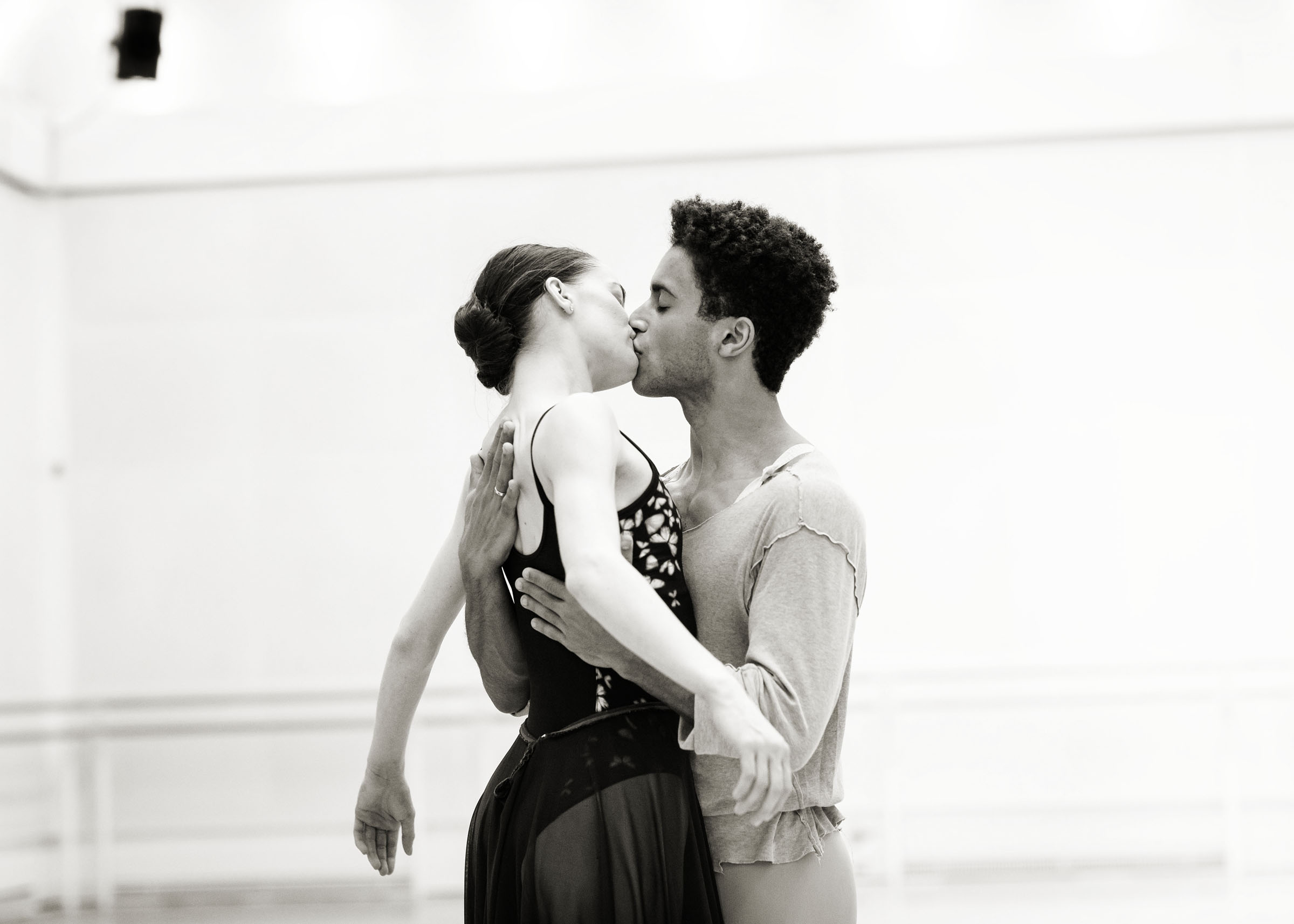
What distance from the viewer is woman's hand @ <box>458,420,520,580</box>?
5.31ft

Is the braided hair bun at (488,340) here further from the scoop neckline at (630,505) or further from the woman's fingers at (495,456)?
the scoop neckline at (630,505)

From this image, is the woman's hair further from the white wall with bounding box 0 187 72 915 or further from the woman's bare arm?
the white wall with bounding box 0 187 72 915

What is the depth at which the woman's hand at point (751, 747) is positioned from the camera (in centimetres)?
128

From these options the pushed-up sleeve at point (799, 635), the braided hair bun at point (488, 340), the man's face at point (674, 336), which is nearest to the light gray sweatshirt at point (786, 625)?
the pushed-up sleeve at point (799, 635)

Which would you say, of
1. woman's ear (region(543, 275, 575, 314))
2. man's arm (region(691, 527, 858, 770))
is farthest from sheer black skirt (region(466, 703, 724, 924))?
woman's ear (region(543, 275, 575, 314))

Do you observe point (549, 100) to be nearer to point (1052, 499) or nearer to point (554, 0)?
point (554, 0)

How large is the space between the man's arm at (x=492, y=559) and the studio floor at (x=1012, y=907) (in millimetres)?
2773

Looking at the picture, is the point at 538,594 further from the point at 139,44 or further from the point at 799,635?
the point at 139,44

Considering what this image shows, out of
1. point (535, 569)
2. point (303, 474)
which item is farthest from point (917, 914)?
point (535, 569)

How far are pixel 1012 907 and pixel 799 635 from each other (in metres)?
3.01

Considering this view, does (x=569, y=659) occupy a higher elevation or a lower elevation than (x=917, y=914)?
higher

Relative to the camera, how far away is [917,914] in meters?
4.07

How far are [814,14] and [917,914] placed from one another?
3154 mm

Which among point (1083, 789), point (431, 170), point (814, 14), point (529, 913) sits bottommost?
point (1083, 789)
